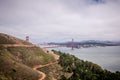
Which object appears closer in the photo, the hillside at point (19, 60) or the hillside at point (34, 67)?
the hillside at point (19, 60)

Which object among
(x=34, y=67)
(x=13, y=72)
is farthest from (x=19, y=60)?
(x=13, y=72)

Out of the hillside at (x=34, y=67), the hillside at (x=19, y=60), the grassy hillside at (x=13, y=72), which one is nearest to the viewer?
the grassy hillside at (x=13, y=72)

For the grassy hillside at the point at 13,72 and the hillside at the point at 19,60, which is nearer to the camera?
the grassy hillside at the point at 13,72

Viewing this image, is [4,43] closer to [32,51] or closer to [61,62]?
[32,51]

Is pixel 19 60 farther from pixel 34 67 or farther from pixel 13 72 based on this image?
pixel 13 72

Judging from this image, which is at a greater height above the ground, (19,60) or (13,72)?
(19,60)

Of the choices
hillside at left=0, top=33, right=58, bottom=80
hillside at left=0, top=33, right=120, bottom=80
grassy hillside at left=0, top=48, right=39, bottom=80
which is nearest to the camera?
grassy hillside at left=0, top=48, right=39, bottom=80

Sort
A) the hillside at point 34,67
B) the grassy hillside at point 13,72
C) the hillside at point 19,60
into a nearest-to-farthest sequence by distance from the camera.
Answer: the grassy hillside at point 13,72, the hillside at point 19,60, the hillside at point 34,67

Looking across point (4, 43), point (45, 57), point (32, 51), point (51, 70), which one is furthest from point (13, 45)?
point (51, 70)
